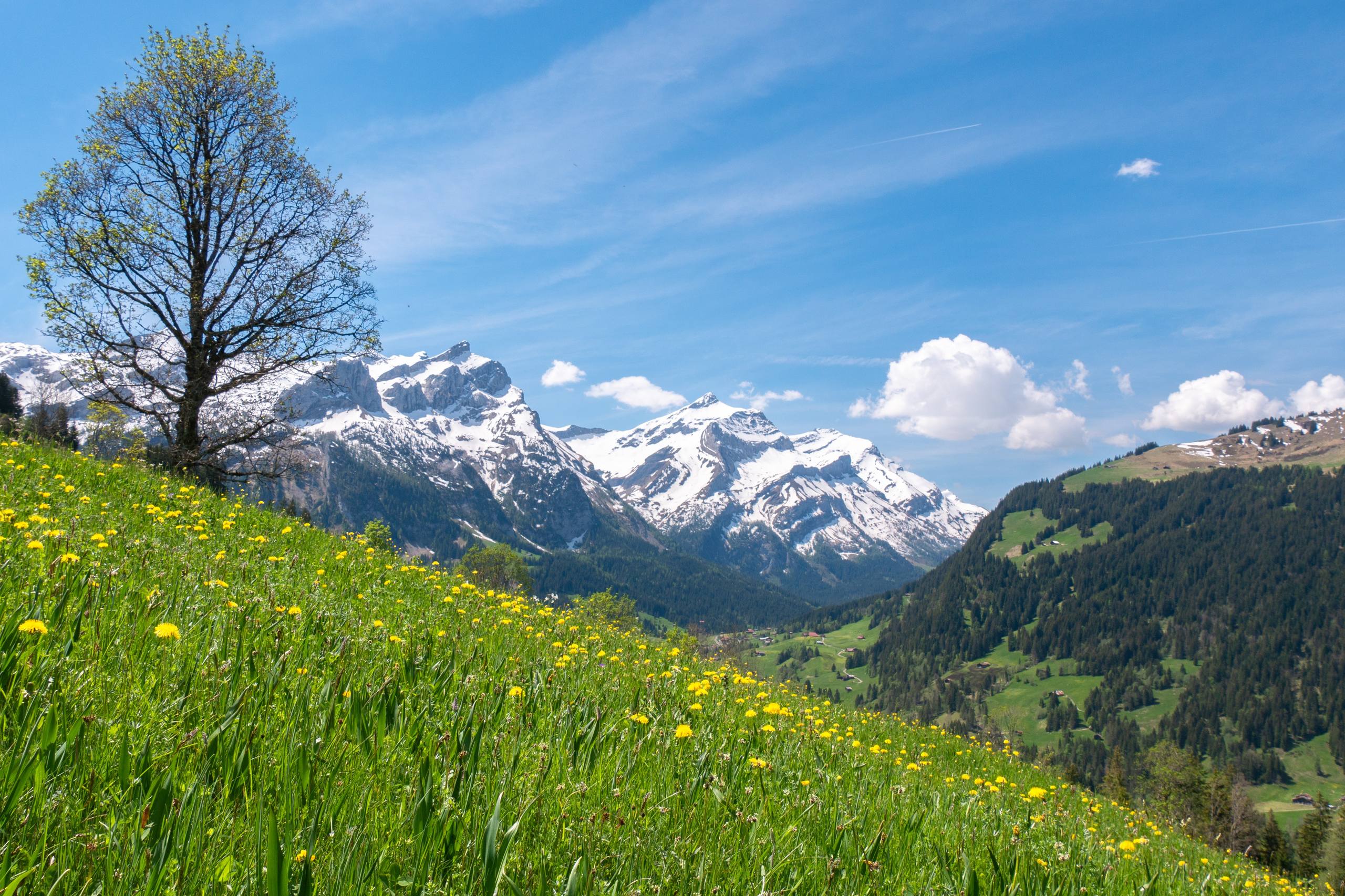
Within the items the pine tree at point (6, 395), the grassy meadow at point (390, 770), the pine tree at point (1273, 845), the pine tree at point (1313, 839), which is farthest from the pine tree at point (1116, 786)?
the pine tree at point (6, 395)

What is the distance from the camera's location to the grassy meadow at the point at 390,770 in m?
2.05

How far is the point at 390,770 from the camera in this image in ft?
9.70

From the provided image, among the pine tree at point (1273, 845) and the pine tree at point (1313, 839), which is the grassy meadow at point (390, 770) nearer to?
the pine tree at point (1313, 839)

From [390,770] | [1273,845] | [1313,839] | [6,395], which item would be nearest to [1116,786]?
[390,770]

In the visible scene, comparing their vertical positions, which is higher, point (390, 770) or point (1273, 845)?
point (390, 770)

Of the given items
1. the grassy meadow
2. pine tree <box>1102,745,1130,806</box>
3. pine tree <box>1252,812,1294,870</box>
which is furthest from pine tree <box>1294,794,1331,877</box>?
the grassy meadow

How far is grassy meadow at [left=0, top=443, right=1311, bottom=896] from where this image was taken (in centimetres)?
205

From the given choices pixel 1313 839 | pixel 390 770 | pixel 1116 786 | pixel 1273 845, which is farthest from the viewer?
pixel 1273 845

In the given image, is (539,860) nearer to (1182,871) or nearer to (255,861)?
(255,861)

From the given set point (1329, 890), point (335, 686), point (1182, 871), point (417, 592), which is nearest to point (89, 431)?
point (417, 592)

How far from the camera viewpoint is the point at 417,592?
9.01 m

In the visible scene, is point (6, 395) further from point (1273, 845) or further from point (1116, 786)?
point (1273, 845)

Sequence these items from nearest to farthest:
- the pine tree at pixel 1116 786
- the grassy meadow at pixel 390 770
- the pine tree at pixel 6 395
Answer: the grassy meadow at pixel 390 770, the pine tree at pixel 1116 786, the pine tree at pixel 6 395

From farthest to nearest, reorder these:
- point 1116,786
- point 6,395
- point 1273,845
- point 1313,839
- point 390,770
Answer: point 6,395, point 1273,845, point 1313,839, point 1116,786, point 390,770
